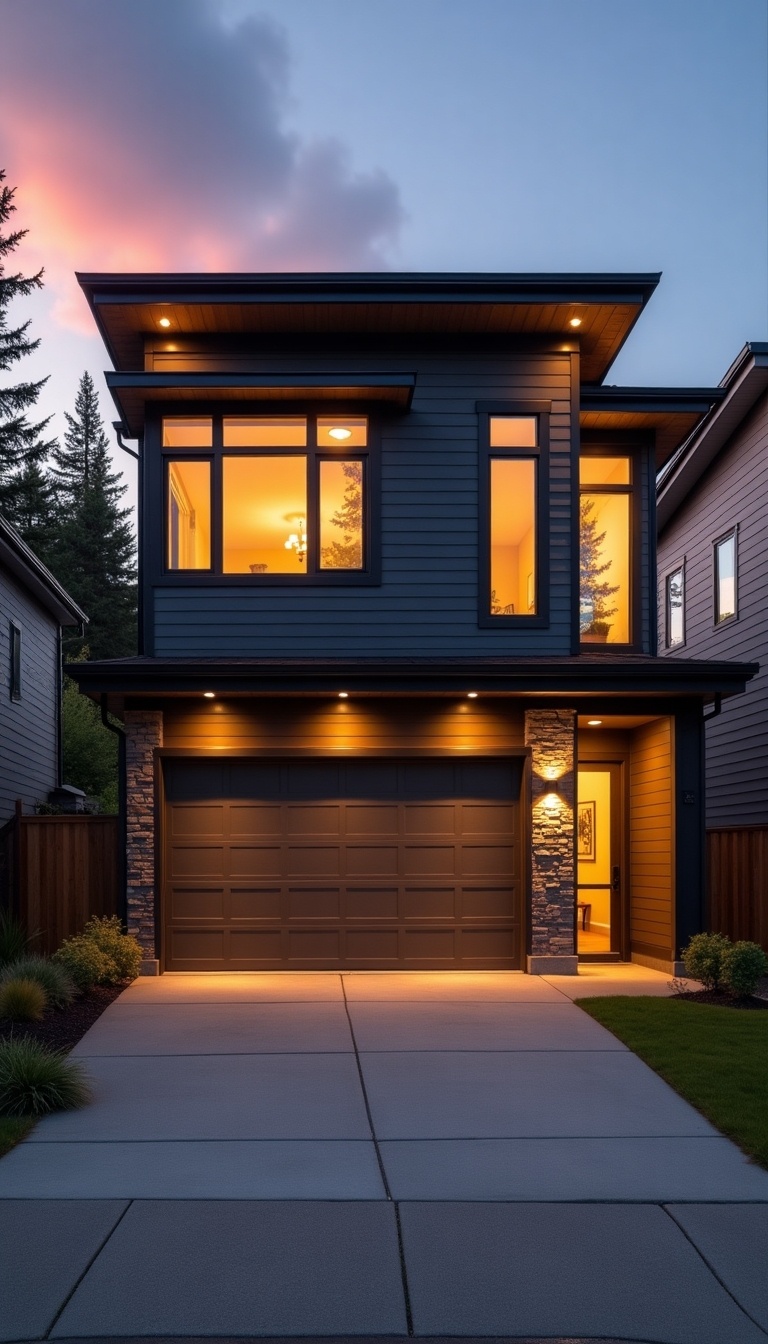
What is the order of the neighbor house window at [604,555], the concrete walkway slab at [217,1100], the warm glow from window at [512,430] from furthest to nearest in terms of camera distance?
1. the neighbor house window at [604,555]
2. the warm glow from window at [512,430]
3. the concrete walkway slab at [217,1100]

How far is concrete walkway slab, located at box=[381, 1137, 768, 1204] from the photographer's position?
6.10 m

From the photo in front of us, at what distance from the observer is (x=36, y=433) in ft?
107

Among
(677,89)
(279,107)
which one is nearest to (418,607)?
(279,107)

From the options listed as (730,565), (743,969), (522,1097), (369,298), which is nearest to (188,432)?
(369,298)

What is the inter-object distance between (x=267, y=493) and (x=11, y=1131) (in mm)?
8626

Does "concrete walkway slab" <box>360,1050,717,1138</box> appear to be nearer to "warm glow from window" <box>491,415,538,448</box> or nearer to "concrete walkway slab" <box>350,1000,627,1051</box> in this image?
"concrete walkway slab" <box>350,1000,627,1051</box>

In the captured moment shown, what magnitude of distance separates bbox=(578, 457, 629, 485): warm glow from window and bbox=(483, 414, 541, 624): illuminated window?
1.16 metres

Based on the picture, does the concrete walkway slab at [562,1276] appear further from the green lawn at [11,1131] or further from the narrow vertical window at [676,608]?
the narrow vertical window at [676,608]

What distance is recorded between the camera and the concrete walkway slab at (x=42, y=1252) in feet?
15.3

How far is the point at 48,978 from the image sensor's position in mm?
10820

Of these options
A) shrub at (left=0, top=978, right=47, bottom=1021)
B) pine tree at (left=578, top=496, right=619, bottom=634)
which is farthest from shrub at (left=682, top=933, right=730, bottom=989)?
shrub at (left=0, top=978, right=47, bottom=1021)

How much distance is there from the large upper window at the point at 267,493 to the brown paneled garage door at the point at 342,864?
2.48m

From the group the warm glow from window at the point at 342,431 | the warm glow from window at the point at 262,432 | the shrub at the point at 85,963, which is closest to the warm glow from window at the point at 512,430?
the warm glow from window at the point at 342,431

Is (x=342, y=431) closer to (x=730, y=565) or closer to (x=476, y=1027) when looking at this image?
(x=476, y=1027)
